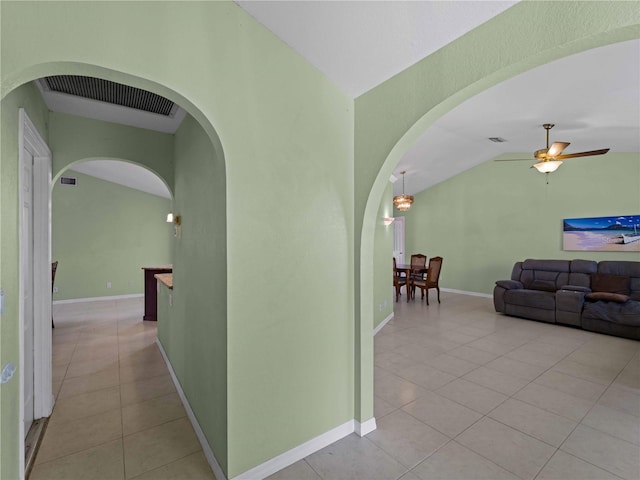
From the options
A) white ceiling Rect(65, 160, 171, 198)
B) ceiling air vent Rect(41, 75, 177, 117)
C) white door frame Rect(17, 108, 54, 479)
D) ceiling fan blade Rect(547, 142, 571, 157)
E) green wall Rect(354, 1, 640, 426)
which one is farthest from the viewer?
white ceiling Rect(65, 160, 171, 198)

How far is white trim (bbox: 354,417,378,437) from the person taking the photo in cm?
228

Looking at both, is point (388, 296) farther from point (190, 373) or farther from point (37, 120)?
point (37, 120)

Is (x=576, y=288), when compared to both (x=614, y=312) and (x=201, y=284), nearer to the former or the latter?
(x=614, y=312)

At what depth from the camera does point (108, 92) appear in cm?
239

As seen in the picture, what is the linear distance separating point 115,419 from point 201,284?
1422 millimetres

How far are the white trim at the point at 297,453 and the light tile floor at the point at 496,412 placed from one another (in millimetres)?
41

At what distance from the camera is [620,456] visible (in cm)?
204

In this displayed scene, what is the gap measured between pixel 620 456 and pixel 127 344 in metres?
5.17

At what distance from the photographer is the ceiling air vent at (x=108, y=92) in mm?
2197

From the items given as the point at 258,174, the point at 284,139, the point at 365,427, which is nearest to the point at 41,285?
the point at 258,174

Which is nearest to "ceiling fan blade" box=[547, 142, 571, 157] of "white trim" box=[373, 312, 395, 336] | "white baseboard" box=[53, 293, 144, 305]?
"white trim" box=[373, 312, 395, 336]

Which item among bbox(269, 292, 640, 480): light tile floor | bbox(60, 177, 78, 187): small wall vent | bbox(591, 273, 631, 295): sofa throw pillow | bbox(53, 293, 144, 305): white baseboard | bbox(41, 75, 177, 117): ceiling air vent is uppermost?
bbox(60, 177, 78, 187): small wall vent

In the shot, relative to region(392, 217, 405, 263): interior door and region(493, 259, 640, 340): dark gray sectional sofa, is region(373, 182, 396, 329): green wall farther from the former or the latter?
region(392, 217, 405, 263): interior door

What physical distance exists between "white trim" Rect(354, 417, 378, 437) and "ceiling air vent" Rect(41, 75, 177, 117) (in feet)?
9.84
